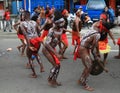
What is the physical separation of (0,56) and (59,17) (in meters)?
5.55

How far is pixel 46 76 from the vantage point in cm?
1122

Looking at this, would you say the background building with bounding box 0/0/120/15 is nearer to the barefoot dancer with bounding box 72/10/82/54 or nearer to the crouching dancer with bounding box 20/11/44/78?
the barefoot dancer with bounding box 72/10/82/54

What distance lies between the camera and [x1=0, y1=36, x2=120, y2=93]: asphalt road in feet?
31.9

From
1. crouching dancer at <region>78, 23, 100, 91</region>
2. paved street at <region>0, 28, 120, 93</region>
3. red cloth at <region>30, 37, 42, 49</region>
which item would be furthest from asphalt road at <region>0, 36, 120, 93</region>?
red cloth at <region>30, 37, 42, 49</region>

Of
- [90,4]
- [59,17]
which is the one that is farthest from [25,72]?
[90,4]

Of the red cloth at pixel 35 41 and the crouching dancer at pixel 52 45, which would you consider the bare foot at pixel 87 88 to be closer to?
the crouching dancer at pixel 52 45

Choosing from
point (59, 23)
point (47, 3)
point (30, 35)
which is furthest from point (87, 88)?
point (47, 3)

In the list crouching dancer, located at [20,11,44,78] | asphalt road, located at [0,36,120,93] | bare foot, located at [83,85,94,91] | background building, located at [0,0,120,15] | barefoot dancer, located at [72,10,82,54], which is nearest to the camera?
bare foot, located at [83,85,94,91]

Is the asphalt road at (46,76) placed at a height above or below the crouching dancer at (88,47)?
below

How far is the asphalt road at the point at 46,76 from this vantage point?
9.72 meters

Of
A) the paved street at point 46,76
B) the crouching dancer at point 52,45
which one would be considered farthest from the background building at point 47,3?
the crouching dancer at point 52,45

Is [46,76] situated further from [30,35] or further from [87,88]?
[87,88]

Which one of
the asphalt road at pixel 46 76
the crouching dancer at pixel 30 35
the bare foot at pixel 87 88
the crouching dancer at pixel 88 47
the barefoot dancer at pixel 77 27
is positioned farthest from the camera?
the barefoot dancer at pixel 77 27

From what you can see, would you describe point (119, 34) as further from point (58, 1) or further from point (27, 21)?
point (27, 21)
